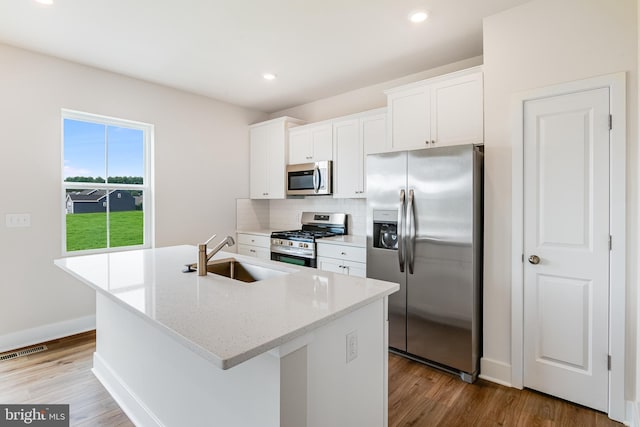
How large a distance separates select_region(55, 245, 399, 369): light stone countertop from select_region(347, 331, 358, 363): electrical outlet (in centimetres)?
17

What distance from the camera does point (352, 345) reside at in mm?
1455

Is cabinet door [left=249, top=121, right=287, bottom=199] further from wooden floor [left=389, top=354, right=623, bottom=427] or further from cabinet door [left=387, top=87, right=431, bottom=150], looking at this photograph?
wooden floor [left=389, top=354, right=623, bottom=427]

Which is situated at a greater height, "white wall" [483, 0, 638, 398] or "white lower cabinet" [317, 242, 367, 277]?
"white wall" [483, 0, 638, 398]

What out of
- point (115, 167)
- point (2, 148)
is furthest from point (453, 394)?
point (2, 148)

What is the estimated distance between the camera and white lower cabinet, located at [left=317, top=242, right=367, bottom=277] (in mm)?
3375

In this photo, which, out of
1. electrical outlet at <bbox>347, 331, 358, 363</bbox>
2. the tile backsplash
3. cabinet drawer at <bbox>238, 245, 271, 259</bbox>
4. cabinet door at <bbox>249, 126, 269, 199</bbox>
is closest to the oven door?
cabinet drawer at <bbox>238, 245, 271, 259</bbox>

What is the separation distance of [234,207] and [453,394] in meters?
3.59

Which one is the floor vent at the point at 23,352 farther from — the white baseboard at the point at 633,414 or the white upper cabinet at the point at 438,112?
the white baseboard at the point at 633,414

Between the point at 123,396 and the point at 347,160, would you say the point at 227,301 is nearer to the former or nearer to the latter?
the point at 123,396

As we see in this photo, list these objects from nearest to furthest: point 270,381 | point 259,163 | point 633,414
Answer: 1. point 270,381
2. point 633,414
3. point 259,163

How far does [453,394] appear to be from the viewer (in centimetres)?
230

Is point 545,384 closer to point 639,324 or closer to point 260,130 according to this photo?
point 639,324

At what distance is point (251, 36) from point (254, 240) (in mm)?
2593

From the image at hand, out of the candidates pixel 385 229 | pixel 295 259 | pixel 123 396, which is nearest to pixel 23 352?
pixel 123 396
